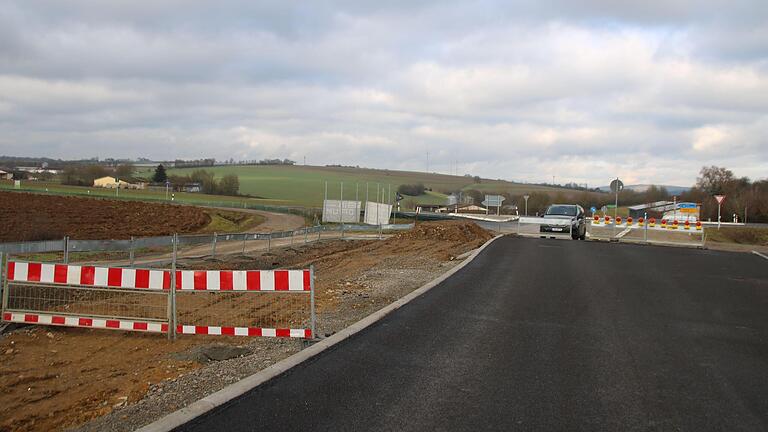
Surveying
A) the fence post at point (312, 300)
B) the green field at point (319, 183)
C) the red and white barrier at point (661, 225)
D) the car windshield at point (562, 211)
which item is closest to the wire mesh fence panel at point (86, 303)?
the fence post at point (312, 300)

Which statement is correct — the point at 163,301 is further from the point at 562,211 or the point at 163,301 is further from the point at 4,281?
the point at 562,211

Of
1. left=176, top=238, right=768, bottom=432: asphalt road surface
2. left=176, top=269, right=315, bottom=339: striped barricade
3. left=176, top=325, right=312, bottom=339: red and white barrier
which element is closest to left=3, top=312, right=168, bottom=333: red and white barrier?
left=176, top=269, right=315, bottom=339: striped barricade

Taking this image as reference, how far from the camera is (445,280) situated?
1326cm

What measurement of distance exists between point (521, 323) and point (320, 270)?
43.6 ft

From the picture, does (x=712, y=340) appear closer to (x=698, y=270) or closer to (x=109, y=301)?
(x=698, y=270)

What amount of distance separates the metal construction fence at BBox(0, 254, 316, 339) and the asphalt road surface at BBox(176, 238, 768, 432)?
139 cm

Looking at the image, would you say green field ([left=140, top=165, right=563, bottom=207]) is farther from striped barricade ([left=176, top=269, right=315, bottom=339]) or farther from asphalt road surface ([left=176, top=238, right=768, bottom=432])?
asphalt road surface ([left=176, top=238, right=768, bottom=432])

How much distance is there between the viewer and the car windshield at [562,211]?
1253 inches

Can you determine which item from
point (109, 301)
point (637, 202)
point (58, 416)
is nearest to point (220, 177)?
point (637, 202)

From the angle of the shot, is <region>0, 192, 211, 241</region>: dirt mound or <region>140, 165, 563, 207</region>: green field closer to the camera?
<region>0, 192, 211, 241</region>: dirt mound

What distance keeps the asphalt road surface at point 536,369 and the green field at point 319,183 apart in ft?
202

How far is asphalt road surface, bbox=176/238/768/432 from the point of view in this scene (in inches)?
200

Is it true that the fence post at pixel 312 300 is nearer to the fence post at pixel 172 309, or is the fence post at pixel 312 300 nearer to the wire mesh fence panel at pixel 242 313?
the wire mesh fence panel at pixel 242 313

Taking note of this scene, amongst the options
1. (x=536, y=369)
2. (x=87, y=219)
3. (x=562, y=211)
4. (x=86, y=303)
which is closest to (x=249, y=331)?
(x=536, y=369)
